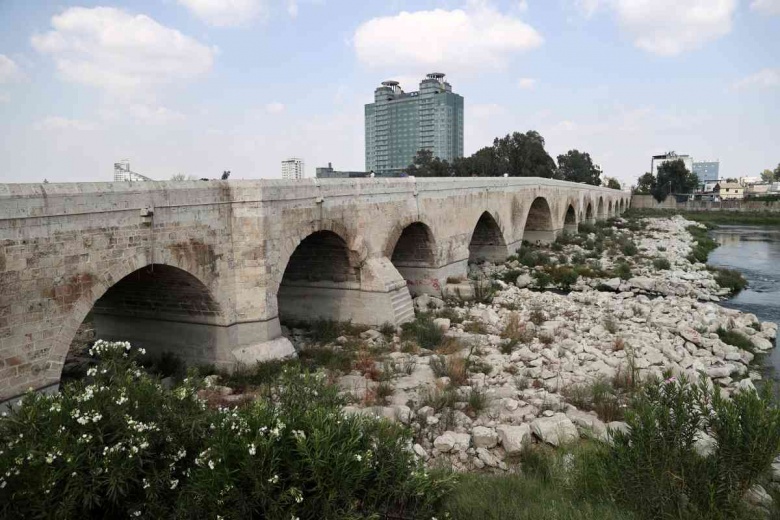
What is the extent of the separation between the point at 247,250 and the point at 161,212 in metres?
1.84

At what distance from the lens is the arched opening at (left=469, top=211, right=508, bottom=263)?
76.0ft

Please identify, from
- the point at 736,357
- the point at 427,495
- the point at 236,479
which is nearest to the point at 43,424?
the point at 236,479

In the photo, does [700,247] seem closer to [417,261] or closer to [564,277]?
[564,277]

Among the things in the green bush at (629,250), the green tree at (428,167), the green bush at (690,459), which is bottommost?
the green bush at (629,250)

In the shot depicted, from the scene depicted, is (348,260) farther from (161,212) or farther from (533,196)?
(533,196)

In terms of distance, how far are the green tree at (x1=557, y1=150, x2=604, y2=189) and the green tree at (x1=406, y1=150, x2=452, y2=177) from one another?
21172 millimetres

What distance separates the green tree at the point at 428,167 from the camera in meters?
52.2

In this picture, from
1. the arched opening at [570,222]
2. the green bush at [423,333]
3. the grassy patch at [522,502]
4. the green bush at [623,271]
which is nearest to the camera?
the grassy patch at [522,502]

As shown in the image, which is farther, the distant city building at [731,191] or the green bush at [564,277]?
the distant city building at [731,191]

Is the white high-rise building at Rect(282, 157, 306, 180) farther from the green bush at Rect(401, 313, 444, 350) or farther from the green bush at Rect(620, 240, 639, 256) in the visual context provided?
the green bush at Rect(620, 240, 639, 256)

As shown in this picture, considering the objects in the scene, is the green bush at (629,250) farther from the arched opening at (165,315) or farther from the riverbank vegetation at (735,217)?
the riverbank vegetation at (735,217)

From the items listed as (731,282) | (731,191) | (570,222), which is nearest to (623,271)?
(731,282)

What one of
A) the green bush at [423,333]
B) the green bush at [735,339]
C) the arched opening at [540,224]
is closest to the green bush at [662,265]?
the arched opening at [540,224]

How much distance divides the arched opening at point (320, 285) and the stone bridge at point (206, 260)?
0.10 ft
